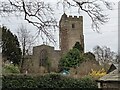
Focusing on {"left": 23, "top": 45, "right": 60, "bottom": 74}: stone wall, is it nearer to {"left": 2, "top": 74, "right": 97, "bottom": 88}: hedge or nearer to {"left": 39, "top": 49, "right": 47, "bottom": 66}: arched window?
{"left": 39, "top": 49, "right": 47, "bottom": 66}: arched window

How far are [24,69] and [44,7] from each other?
2294 centimetres

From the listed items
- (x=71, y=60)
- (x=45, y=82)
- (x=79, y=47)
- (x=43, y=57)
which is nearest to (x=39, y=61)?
(x=43, y=57)


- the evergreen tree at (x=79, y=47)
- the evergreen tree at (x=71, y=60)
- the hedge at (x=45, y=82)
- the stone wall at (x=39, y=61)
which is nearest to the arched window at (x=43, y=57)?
the stone wall at (x=39, y=61)

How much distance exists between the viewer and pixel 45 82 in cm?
1673

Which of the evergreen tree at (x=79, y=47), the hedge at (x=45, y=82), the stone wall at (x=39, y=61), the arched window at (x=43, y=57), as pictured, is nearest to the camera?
the hedge at (x=45, y=82)

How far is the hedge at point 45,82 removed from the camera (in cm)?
1611

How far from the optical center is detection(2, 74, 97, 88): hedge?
16109mm

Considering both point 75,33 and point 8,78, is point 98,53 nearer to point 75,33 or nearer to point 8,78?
point 75,33

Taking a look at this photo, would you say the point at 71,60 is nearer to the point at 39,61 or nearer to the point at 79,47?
the point at 39,61

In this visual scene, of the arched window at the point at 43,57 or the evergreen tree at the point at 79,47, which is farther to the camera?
the evergreen tree at the point at 79,47

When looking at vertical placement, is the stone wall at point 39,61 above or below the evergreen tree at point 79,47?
below

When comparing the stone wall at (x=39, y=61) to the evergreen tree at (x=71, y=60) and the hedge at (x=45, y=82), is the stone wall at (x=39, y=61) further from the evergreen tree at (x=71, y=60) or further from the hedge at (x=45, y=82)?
the hedge at (x=45, y=82)

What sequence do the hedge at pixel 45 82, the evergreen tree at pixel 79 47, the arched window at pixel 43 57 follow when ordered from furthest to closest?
1. the evergreen tree at pixel 79 47
2. the arched window at pixel 43 57
3. the hedge at pixel 45 82

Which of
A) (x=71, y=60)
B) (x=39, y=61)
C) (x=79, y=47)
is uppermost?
(x=79, y=47)
